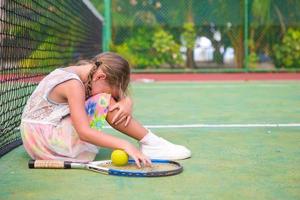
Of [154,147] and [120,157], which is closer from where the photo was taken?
[120,157]

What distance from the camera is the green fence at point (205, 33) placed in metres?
9.77

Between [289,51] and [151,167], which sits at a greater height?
[289,51]

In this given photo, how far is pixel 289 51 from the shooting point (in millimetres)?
9906

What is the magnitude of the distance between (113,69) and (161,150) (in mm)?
451

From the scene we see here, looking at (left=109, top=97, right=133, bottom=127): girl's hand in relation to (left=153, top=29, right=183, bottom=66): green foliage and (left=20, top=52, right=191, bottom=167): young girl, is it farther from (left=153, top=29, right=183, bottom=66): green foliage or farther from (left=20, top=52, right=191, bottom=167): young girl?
(left=153, top=29, right=183, bottom=66): green foliage

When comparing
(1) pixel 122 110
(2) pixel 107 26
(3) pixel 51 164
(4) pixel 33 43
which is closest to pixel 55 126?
(3) pixel 51 164

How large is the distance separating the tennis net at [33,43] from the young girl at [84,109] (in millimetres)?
311

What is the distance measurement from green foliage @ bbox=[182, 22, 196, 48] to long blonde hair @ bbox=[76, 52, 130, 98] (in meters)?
7.64

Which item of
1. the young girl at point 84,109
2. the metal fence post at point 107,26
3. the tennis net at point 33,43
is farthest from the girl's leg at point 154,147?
the metal fence post at point 107,26

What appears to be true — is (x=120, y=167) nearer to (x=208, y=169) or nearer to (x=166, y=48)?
(x=208, y=169)

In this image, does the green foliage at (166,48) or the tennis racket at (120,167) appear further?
the green foliage at (166,48)

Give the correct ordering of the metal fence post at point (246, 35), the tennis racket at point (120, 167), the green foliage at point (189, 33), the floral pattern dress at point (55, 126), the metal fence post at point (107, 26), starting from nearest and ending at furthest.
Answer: the tennis racket at point (120, 167) < the floral pattern dress at point (55, 126) < the metal fence post at point (107, 26) < the metal fence post at point (246, 35) < the green foliage at point (189, 33)

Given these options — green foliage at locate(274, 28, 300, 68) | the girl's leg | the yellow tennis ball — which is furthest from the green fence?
the yellow tennis ball

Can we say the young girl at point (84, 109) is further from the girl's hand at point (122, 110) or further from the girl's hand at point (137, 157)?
the girl's hand at point (137, 157)
